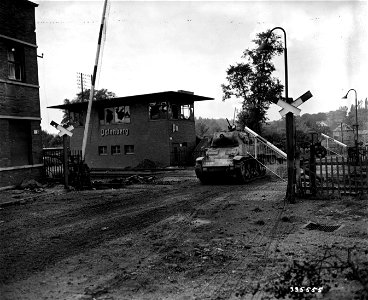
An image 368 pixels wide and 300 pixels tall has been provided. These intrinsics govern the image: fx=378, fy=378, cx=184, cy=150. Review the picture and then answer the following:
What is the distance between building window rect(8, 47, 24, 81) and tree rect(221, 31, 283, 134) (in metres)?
26.9

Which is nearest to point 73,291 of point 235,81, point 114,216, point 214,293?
point 214,293

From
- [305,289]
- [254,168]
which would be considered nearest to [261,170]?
[254,168]

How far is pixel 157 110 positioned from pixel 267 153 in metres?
14.0

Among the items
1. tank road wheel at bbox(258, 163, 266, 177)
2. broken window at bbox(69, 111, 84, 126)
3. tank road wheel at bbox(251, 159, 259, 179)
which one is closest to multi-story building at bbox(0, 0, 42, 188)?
tank road wheel at bbox(251, 159, 259, 179)

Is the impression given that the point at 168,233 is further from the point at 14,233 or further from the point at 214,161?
the point at 214,161

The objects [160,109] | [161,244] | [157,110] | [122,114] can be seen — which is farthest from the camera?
[122,114]

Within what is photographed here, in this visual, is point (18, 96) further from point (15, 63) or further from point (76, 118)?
point (76, 118)

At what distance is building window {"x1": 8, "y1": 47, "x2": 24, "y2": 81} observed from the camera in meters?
15.4

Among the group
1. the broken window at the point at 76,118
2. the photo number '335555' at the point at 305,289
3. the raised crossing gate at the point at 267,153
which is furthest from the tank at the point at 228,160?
the broken window at the point at 76,118

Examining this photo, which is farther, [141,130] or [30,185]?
[141,130]

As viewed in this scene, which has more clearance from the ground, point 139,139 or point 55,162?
point 139,139

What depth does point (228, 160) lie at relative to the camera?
1587 cm

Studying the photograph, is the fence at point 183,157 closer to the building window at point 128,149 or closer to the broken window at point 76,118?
the building window at point 128,149

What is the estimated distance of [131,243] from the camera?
270 inches
